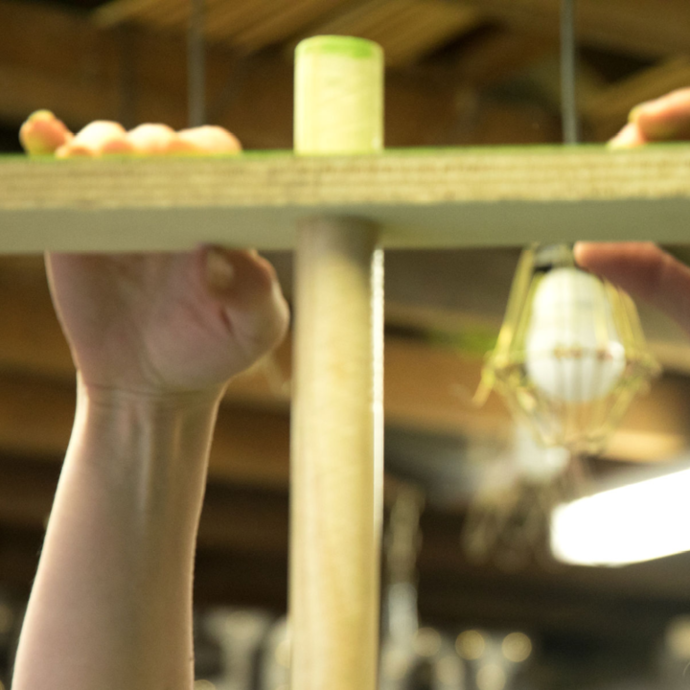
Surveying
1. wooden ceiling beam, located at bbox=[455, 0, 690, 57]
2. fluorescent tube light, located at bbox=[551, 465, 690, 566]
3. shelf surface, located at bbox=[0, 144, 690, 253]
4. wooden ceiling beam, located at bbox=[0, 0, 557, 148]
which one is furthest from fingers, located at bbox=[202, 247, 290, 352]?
fluorescent tube light, located at bbox=[551, 465, 690, 566]

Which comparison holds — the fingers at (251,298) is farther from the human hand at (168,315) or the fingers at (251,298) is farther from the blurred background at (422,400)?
the blurred background at (422,400)

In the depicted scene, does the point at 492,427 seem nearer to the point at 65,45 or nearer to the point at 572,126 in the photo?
the point at 65,45

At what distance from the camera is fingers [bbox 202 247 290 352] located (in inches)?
21.1

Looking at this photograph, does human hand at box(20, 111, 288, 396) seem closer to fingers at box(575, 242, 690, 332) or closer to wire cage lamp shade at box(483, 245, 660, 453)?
fingers at box(575, 242, 690, 332)

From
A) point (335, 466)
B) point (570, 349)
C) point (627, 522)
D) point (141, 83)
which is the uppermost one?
point (141, 83)

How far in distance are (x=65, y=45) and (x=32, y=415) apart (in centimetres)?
212

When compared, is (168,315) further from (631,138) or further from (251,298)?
(631,138)

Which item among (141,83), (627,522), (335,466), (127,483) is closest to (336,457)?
(335,466)

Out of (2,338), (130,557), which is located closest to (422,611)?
(2,338)

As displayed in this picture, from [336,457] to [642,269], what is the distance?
0.79 feet

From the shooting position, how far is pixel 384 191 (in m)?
0.40

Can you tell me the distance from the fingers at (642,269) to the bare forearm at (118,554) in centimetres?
22

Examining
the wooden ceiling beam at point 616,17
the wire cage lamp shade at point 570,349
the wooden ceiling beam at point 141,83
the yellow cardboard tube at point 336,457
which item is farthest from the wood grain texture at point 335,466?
the wooden ceiling beam at point 141,83

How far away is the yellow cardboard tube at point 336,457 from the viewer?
37 cm
